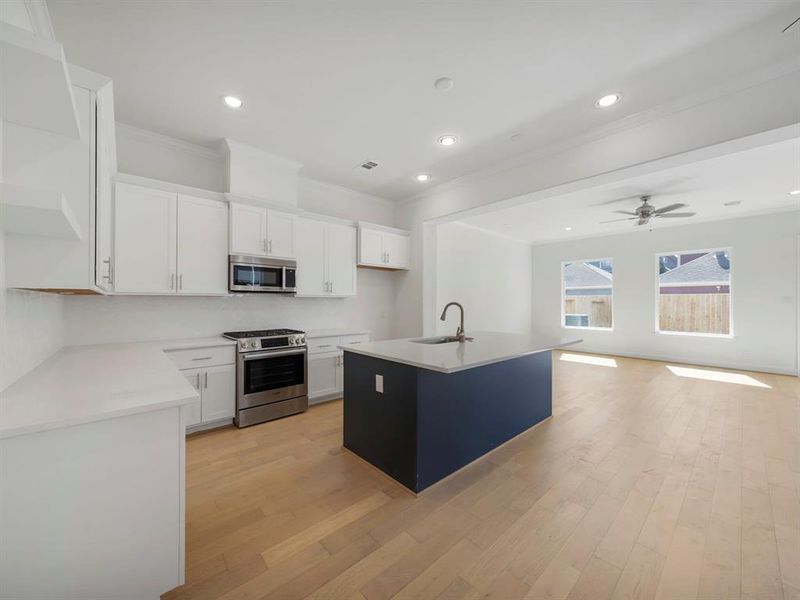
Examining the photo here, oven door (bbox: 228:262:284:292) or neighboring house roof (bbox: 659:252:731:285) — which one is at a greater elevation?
neighboring house roof (bbox: 659:252:731:285)

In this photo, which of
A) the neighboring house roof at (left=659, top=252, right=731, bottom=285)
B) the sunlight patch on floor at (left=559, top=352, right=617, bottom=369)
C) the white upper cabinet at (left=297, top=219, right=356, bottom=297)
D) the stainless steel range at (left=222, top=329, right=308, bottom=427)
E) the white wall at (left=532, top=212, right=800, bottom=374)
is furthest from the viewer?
the sunlight patch on floor at (left=559, top=352, right=617, bottom=369)

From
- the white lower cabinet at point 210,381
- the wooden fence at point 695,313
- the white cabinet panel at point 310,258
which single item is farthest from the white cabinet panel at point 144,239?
the wooden fence at point 695,313

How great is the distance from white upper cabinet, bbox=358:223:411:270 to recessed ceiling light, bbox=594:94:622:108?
2.88m

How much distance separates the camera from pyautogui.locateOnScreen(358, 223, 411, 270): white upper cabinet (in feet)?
14.8

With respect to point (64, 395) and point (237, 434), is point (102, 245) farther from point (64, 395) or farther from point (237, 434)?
point (237, 434)

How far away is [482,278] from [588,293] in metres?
3.09

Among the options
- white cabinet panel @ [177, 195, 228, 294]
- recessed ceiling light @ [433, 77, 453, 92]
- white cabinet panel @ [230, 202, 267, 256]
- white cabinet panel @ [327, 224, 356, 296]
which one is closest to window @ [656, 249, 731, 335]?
white cabinet panel @ [327, 224, 356, 296]

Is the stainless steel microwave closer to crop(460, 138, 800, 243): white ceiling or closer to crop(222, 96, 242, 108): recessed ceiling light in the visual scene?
crop(222, 96, 242, 108): recessed ceiling light

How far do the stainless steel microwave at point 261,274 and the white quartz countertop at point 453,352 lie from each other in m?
1.56

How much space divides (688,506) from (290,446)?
9.65 ft

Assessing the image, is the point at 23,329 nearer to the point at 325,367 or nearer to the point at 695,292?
the point at 325,367

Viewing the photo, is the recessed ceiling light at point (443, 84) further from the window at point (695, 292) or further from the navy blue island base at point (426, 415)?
the window at point (695, 292)

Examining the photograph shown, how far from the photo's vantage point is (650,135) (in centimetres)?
277

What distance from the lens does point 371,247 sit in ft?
15.1
